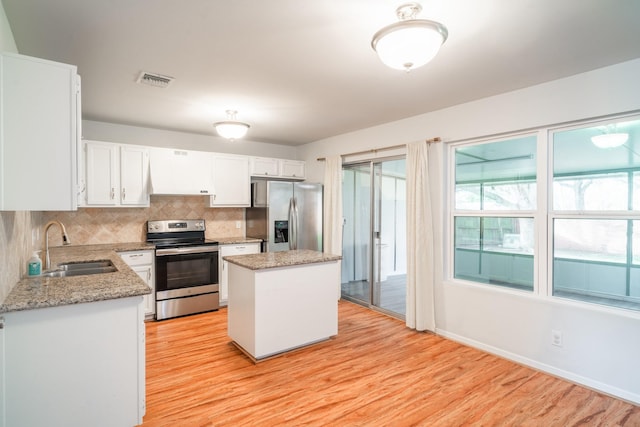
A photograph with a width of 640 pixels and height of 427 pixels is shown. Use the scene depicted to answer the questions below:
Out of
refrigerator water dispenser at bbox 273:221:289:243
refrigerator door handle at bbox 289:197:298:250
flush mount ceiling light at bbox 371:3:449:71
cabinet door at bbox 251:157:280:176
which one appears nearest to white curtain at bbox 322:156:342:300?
refrigerator door handle at bbox 289:197:298:250

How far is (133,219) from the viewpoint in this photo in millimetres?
4633

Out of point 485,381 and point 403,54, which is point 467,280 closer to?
point 485,381

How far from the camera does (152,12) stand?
1914 mm

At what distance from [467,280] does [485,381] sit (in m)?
1.15

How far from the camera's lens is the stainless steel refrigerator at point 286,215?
4.99 metres

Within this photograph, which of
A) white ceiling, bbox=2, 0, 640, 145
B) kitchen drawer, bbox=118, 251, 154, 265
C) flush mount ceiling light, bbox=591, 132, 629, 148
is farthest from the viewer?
kitchen drawer, bbox=118, 251, 154, 265

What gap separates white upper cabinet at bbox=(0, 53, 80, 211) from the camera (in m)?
1.65

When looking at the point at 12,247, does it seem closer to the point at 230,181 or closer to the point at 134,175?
the point at 134,175

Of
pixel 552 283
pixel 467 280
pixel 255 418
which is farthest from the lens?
pixel 467 280

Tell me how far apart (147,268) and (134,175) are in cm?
123

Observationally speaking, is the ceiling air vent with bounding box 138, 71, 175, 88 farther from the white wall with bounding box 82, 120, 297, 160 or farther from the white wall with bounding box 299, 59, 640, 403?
the white wall with bounding box 299, 59, 640, 403

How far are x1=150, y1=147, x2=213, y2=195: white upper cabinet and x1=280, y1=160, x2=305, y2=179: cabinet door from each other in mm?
1234

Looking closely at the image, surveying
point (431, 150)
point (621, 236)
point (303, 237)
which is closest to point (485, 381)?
point (621, 236)

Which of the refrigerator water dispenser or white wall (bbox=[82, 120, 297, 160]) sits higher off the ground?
white wall (bbox=[82, 120, 297, 160])
